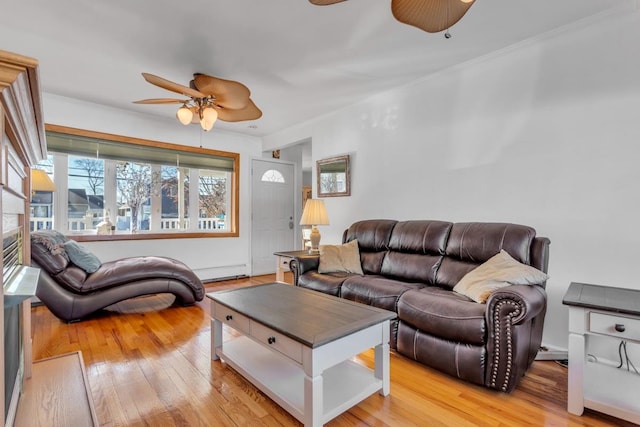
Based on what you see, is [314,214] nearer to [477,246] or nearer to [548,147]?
[477,246]

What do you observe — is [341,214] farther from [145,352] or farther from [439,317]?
[145,352]

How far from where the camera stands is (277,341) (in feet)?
5.42

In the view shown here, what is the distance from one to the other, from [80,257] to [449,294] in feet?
11.5

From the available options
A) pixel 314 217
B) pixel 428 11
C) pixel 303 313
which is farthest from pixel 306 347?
pixel 314 217

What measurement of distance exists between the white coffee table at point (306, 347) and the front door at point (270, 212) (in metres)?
3.21

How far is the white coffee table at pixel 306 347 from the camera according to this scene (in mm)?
1487

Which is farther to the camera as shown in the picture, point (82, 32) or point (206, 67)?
point (206, 67)

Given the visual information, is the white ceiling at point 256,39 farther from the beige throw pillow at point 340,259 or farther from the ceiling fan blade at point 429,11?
the beige throw pillow at point 340,259

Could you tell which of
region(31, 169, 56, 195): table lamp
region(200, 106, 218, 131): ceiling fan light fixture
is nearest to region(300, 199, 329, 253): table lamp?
region(200, 106, 218, 131): ceiling fan light fixture

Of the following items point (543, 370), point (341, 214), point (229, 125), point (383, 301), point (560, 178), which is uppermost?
point (229, 125)

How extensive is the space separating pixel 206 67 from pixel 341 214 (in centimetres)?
236

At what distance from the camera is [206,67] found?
2963mm

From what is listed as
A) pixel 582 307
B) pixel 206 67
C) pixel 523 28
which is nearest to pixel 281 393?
pixel 582 307

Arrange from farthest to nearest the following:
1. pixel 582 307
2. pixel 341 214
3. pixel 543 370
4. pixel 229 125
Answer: pixel 229 125
pixel 341 214
pixel 543 370
pixel 582 307
